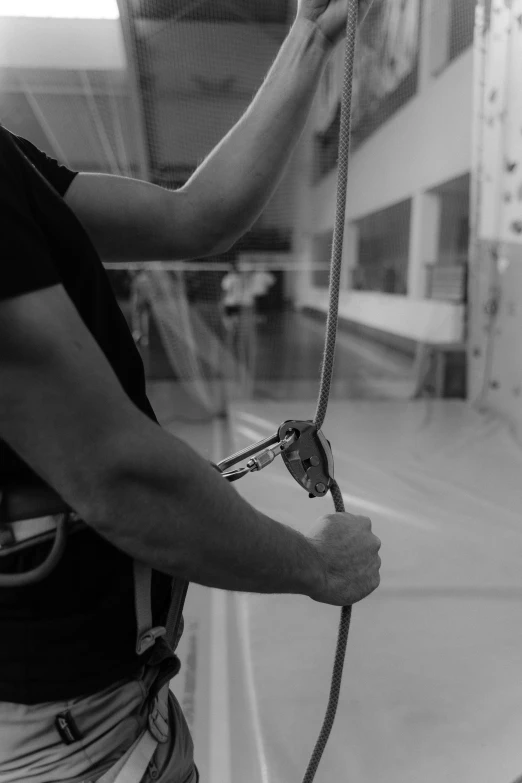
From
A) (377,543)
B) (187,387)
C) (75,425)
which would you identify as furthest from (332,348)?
(187,387)

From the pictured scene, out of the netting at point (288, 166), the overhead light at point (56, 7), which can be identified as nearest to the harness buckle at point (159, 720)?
the netting at point (288, 166)

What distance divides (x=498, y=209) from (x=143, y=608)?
256 centimetres

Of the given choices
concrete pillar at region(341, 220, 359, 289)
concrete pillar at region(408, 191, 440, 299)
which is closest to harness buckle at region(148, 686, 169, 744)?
concrete pillar at region(408, 191, 440, 299)

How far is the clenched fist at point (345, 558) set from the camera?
440 mm

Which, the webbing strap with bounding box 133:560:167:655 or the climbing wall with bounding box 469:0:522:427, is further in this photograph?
the climbing wall with bounding box 469:0:522:427

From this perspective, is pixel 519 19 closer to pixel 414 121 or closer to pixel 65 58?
pixel 414 121

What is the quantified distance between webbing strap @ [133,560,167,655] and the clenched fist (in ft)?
0.39

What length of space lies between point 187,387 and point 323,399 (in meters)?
2.92

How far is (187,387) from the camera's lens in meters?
3.48

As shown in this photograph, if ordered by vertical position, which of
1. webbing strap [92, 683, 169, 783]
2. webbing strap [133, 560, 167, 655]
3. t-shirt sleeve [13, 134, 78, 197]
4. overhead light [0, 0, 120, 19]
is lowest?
webbing strap [92, 683, 169, 783]

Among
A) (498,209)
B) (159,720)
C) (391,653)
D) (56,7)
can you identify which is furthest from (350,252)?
(159,720)

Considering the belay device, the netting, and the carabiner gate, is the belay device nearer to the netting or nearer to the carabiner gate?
the carabiner gate

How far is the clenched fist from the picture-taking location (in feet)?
1.44

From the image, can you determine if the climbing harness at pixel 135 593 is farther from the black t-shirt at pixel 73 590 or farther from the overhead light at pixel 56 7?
the overhead light at pixel 56 7
